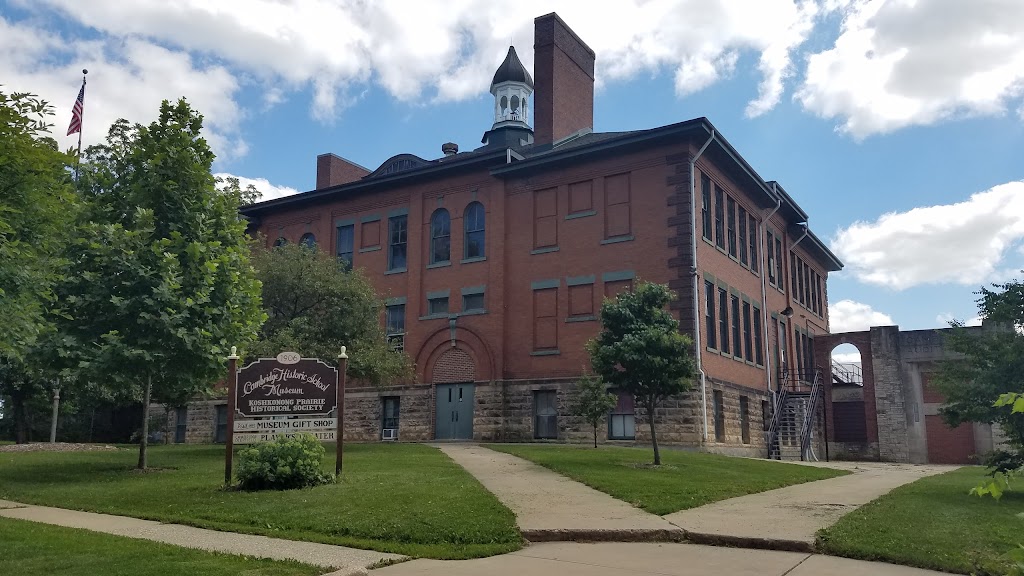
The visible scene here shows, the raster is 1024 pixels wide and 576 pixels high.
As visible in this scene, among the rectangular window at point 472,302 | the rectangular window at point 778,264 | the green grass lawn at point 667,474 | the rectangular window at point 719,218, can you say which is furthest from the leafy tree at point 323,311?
the rectangular window at point 778,264

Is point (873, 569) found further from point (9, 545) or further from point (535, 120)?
point (535, 120)

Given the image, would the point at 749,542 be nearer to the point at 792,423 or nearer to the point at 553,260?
the point at 553,260

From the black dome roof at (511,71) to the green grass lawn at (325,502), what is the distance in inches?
1151

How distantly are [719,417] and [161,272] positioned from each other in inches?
756

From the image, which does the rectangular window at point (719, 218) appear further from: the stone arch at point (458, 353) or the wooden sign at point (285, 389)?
Result: the wooden sign at point (285, 389)

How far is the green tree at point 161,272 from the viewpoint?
16.6 m

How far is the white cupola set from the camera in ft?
145

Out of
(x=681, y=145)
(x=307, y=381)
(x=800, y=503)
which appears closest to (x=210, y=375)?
(x=307, y=381)

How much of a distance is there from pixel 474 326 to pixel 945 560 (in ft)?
76.2

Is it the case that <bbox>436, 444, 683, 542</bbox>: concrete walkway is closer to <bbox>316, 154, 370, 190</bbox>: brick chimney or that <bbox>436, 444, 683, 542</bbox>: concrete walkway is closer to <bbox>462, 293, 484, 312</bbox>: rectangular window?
<bbox>462, 293, 484, 312</bbox>: rectangular window

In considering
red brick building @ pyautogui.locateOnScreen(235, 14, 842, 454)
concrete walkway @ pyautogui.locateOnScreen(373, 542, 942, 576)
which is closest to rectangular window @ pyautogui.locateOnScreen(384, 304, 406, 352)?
red brick building @ pyautogui.locateOnScreen(235, 14, 842, 454)

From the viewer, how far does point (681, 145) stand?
27.8 metres

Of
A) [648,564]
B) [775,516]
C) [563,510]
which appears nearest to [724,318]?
[775,516]

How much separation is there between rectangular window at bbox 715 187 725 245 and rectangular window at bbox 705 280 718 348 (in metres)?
2.31
